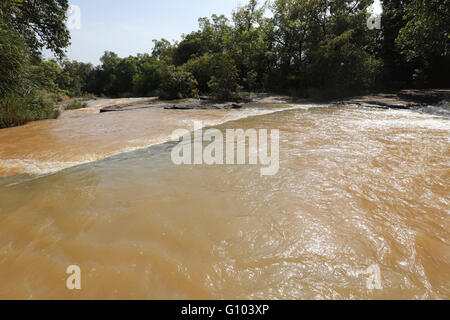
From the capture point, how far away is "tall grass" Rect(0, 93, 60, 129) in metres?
6.16

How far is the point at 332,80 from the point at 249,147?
1554 cm

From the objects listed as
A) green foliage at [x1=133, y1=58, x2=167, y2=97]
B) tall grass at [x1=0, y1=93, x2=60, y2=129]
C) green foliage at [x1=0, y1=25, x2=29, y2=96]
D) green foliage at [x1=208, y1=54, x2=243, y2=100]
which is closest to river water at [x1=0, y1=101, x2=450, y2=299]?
green foliage at [x1=0, y1=25, x2=29, y2=96]

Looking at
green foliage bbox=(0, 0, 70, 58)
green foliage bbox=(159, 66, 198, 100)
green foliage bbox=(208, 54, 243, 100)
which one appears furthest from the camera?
green foliage bbox=(159, 66, 198, 100)

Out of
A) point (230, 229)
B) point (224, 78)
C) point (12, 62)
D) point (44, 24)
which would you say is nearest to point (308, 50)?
point (224, 78)

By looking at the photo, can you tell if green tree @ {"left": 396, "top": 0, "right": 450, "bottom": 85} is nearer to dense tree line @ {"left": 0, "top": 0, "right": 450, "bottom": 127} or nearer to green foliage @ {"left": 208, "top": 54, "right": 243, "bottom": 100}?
dense tree line @ {"left": 0, "top": 0, "right": 450, "bottom": 127}

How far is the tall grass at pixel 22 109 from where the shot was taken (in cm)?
616

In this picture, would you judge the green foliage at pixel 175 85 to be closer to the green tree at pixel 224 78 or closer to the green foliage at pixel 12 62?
the green tree at pixel 224 78

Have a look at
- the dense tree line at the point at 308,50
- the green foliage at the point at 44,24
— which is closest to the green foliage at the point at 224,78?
the dense tree line at the point at 308,50

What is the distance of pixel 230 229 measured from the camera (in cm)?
170

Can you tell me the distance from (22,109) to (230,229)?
332 inches

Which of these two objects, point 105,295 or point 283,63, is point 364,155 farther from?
point 283,63

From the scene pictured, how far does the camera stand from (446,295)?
116 cm

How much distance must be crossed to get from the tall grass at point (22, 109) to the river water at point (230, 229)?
14.4 ft

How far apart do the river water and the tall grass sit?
438 centimetres
